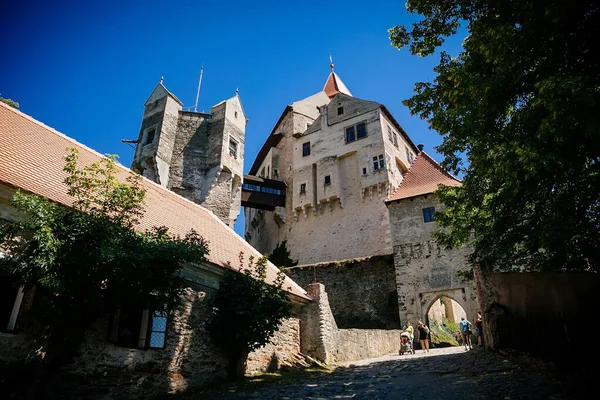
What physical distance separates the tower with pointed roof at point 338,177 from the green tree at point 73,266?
74.3 feet

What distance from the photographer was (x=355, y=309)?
22.1m

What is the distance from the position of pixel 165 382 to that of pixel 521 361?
792 centimetres

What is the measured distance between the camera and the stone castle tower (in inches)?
953

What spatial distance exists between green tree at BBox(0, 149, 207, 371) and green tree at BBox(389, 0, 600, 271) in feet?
21.3

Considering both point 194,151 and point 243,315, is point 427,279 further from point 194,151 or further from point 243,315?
point 194,151

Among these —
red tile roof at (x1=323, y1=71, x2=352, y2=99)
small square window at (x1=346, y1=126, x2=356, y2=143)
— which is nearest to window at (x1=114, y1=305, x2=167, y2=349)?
small square window at (x1=346, y1=126, x2=356, y2=143)

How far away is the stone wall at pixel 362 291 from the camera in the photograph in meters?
21.6

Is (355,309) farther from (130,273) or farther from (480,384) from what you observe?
(130,273)

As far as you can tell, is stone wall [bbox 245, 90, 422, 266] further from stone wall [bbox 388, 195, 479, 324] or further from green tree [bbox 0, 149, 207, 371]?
green tree [bbox 0, 149, 207, 371]

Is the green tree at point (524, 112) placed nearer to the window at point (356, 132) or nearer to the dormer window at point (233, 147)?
the dormer window at point (233, 147)

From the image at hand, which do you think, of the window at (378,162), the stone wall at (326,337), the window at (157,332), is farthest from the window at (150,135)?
the window at (157,332)

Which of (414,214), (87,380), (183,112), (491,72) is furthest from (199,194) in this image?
(491,72)

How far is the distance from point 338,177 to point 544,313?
23933mm

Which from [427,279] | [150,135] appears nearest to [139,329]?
[427,279]
